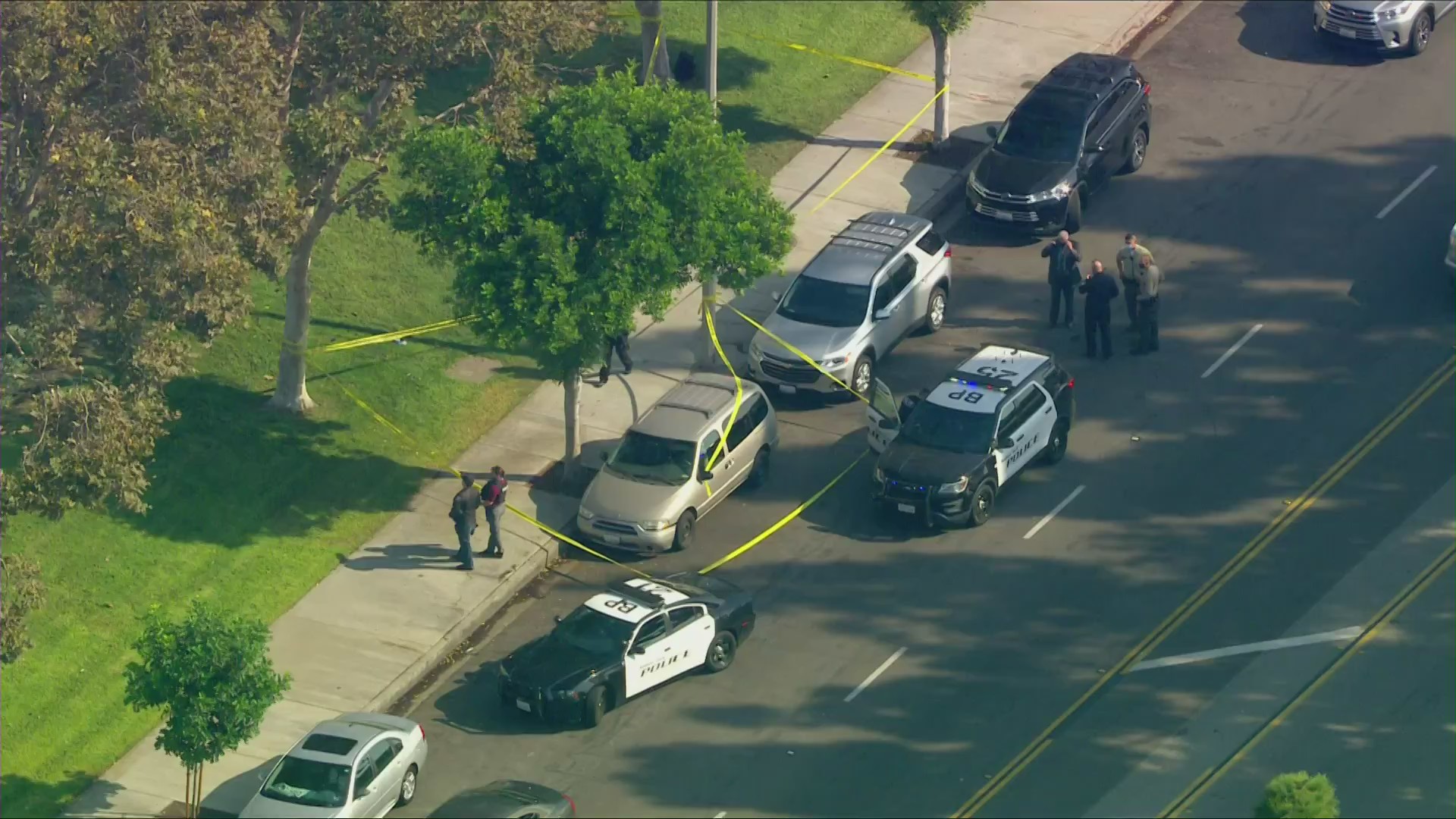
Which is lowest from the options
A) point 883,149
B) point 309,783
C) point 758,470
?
point 309,783

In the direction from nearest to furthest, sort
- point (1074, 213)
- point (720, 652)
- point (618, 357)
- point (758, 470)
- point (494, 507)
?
point (720, 652) → point (494, 507) → point (758, 470) → point (618, 357) → point (1074, 213)

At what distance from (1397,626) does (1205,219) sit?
433 inches

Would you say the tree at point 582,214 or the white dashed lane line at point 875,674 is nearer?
the white dashed lane line at point 875,674

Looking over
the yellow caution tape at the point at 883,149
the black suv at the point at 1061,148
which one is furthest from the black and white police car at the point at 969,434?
the yellow caution tape at the point at 883,149

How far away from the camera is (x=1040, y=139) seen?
125 ft

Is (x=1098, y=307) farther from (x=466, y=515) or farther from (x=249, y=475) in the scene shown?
(x=249, y=475)

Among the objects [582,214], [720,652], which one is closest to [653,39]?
[582,214]

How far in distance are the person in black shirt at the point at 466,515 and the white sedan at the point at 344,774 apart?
4680 millimetres

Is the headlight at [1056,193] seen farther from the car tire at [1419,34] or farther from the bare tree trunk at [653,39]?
the car tire at [1419,34]

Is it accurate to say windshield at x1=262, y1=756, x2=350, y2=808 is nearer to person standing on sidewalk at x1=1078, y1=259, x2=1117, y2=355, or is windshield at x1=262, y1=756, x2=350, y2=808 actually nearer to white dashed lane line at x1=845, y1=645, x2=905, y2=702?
white dashed lane line at x1=845, y1=645, x2=905, y2=702

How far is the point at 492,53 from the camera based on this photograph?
31266 millimetres

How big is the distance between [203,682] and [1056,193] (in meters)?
17.6

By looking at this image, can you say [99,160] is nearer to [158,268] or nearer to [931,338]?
[158,268]

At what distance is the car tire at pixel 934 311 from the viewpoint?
3544cm
